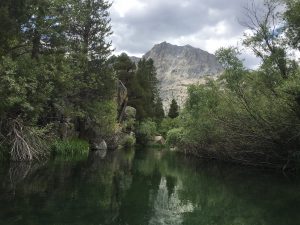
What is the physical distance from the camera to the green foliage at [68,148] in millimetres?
30219

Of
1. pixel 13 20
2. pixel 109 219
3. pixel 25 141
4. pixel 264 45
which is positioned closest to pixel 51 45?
pixel 13 20

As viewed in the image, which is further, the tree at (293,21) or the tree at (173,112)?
the tree at (173,112)

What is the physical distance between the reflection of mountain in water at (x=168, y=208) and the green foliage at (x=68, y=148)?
15.2 metres

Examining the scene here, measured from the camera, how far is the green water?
10367mm

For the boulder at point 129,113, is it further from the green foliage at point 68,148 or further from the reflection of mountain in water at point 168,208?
the reflection of mountain in water at point 168,208

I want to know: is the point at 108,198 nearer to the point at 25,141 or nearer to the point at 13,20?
the point at 25,141

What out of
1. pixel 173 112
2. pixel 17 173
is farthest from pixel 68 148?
pixel 173 112

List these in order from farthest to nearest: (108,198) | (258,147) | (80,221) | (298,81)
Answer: (258,147), (298,81), (108,198), (80,221)

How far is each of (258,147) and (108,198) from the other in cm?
1763

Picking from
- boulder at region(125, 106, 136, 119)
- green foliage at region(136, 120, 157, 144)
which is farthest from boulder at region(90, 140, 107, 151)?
green foliage at region(136, 120, 157, 144)

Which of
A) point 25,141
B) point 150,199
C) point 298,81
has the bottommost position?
point 150,199

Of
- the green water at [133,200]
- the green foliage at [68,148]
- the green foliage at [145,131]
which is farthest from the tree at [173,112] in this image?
the green water at [133,200]

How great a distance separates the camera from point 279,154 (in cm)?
2702

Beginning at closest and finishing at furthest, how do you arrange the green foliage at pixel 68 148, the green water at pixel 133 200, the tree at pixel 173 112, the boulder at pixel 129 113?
the green water at pixel 133 200 < the green foliage at pixel 68 148 < the boulder at pixel 129 113 < the tree at pixel 173 112
